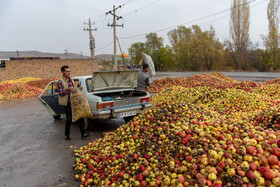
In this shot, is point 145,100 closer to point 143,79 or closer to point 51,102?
point 143,79

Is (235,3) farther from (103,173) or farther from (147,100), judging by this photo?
(103,173)

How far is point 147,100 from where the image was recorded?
673cm

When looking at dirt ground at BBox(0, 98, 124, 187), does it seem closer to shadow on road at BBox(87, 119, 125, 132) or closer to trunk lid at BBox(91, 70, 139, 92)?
shadow on road at BBox(87, 119, 125, 132)

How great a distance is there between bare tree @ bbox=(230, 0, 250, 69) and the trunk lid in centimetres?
3846

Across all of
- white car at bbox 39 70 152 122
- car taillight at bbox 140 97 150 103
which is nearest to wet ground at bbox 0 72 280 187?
white car at bbox 39 70 152 122

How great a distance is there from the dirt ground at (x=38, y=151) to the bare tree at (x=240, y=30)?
128 ft

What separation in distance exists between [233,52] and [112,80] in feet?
132

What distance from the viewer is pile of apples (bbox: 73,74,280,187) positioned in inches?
106

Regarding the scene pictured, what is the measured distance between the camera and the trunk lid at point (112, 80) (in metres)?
6.43

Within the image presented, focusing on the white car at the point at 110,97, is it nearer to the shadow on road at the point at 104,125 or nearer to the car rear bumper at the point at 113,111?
the car rear bumper at the point at 113,111

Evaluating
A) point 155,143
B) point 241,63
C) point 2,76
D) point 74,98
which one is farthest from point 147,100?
point 241,63

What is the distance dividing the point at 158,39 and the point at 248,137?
226 ft

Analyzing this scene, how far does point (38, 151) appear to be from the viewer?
17.1ft

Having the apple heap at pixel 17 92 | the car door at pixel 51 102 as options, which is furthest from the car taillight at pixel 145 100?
the apple heap at pixel 17 92
